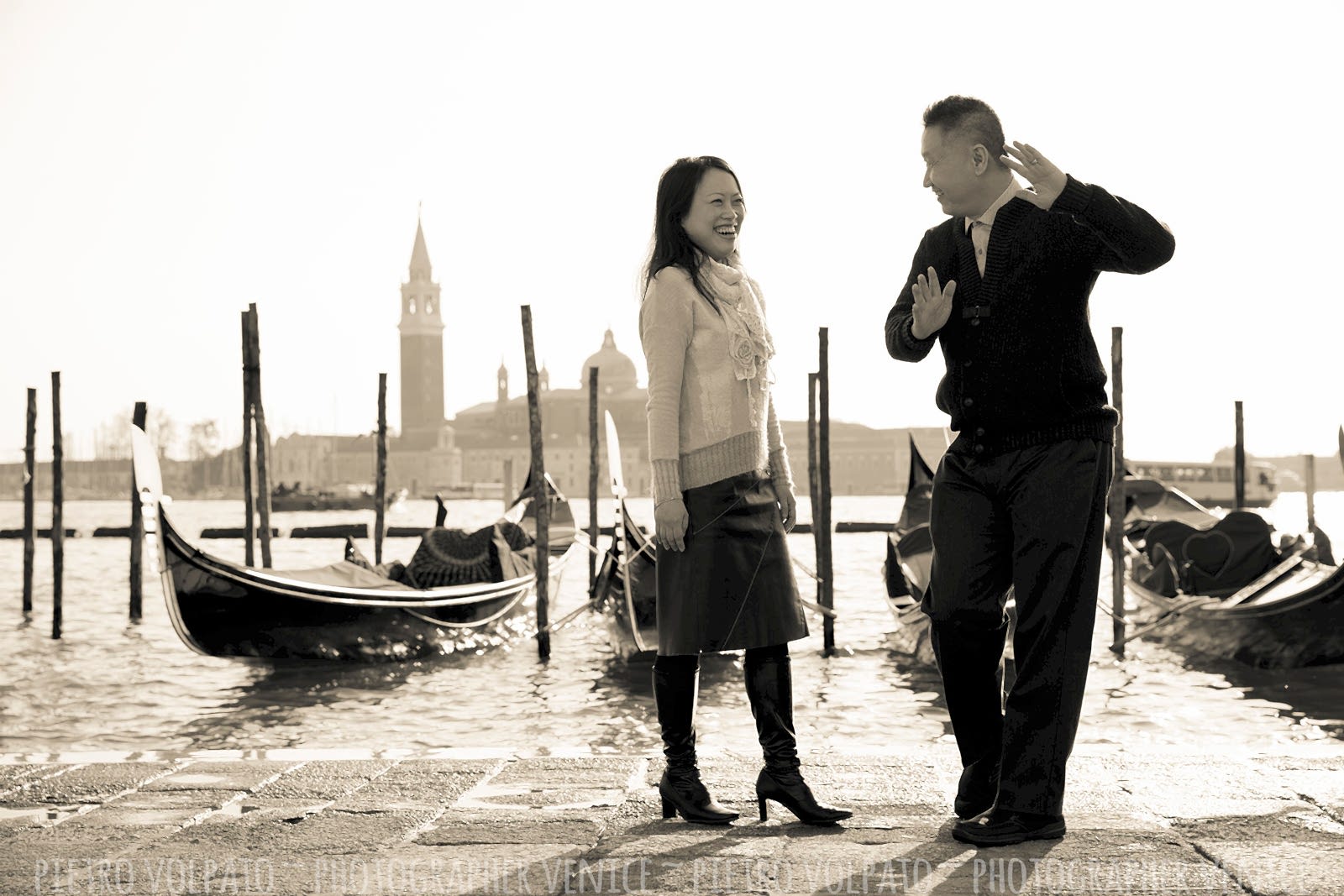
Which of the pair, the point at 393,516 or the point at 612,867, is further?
the point at 393,516

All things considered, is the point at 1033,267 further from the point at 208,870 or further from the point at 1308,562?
the point at 1308,562

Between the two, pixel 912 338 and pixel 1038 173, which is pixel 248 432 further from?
pixel 1038 173

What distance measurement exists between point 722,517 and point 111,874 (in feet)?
3.36

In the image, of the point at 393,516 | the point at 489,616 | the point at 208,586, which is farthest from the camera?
the point at 393,516

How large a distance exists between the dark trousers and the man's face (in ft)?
1.24

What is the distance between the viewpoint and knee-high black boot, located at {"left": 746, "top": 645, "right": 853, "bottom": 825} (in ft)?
6.88

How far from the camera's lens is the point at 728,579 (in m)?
2.28

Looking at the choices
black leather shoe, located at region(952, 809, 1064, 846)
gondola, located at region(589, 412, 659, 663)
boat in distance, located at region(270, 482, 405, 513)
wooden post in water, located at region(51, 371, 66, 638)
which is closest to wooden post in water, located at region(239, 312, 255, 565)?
wooden post in water, located at region(51, 371, 66, 638)

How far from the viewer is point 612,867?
5.98 feet

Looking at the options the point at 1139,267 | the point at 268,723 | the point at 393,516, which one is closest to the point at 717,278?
the point at 1139,267

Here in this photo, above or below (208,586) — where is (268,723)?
below

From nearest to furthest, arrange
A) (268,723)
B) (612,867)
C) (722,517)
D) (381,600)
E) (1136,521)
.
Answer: (612,867) → (722,517) → (268,723) → (381,600) → (1136,521)

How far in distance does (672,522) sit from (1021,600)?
1.81 feet

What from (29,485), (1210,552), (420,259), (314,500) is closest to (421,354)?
(420,259)
